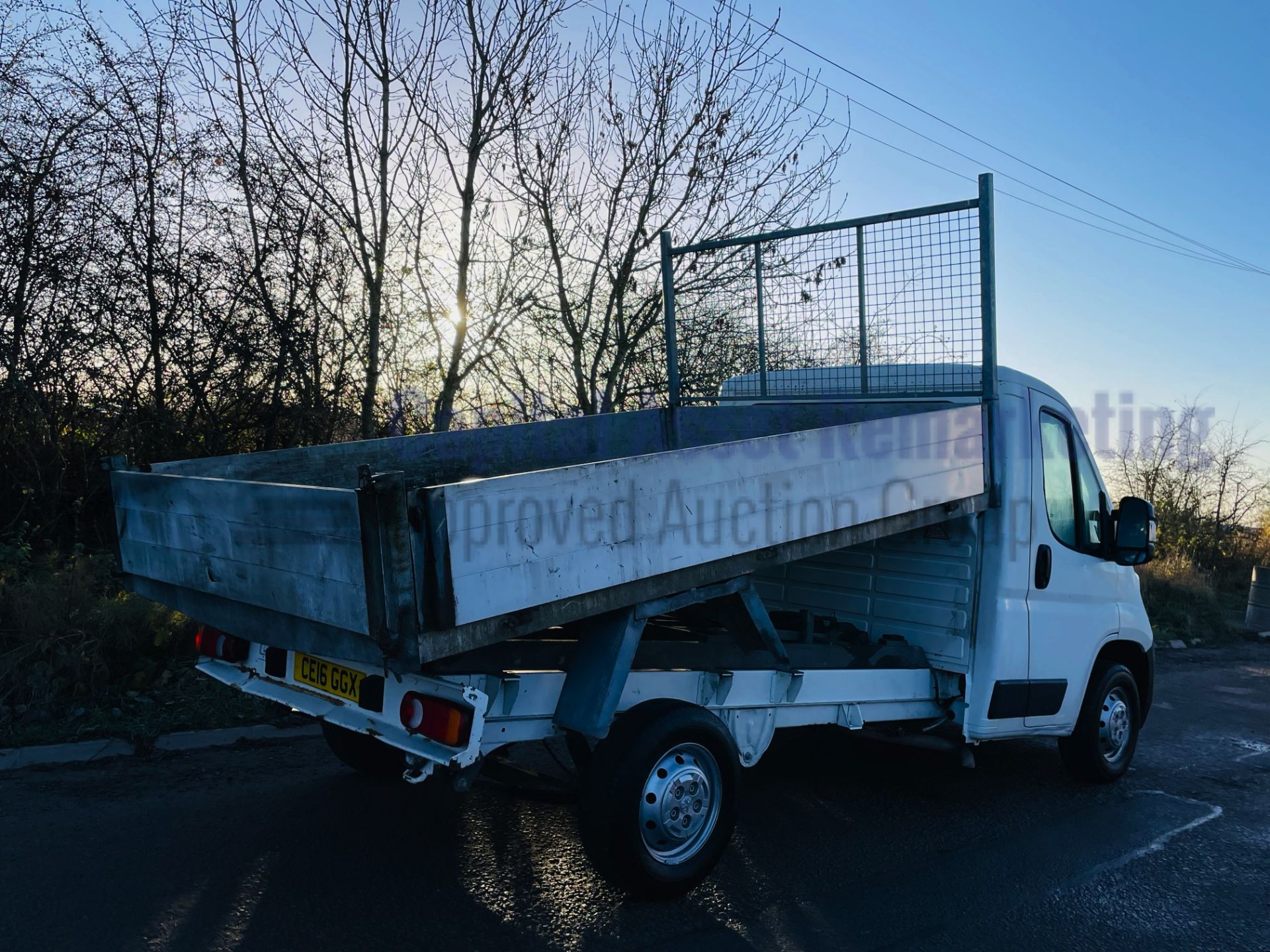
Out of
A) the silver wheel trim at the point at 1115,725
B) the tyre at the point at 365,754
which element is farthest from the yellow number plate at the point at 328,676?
the silver wheel trim at the point at 1115,725

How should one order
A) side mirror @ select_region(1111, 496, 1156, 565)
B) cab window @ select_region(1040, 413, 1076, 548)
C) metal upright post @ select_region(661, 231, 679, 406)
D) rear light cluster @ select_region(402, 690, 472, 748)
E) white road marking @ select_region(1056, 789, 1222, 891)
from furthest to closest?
1. metal upright post @ select_region(661, 231, 679, 406)
2. side mirror @ select_region(1111, 496, 1156, 565)
3. cab window @ select_region(1040, 413, 1076, 548)
4. white road marking @ select_region(1056, 789, 1222, 891)
5. rear light cluster @ select_region(402, 690, 472, 748)

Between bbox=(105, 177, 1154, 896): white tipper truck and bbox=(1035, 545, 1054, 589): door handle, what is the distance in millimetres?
13

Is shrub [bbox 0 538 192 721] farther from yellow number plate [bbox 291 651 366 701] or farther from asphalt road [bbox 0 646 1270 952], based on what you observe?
yellow number plate [bbox 291 651 366 701]

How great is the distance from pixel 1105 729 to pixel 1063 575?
3.32ft

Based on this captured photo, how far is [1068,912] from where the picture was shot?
384 centimetres

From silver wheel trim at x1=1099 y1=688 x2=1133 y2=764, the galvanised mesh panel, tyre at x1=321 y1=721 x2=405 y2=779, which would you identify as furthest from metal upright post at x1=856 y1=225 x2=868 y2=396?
tyre at x1=321 y1=721 x2=405 y2=779

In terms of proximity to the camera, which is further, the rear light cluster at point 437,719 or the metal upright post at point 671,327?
the metal upright post at point 671,327

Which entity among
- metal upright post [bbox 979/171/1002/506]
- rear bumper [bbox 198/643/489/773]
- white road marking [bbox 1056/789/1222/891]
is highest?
metal upright post [bbox 979/171/1002/506]

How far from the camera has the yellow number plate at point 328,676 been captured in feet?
12.0

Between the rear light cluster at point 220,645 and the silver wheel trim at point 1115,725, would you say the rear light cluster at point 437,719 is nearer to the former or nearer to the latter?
the rear light cluster at point 220,645

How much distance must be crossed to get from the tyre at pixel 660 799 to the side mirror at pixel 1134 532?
9.42 ft

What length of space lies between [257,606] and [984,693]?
336cm

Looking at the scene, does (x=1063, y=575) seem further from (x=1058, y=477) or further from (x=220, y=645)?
(x=220, y=645)

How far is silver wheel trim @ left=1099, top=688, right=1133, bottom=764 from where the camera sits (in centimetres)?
552
